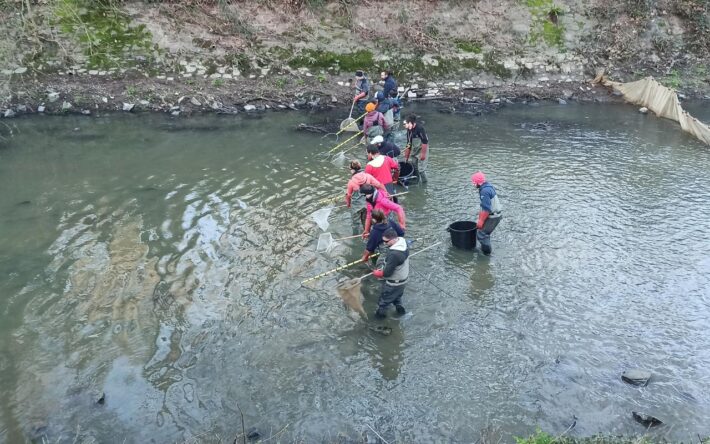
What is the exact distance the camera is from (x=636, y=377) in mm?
8781

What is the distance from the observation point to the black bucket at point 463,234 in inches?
477

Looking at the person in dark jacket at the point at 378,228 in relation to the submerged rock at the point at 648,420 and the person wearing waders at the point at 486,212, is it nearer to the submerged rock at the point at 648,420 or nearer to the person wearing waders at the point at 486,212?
the person wearing waders at the point at 486,212

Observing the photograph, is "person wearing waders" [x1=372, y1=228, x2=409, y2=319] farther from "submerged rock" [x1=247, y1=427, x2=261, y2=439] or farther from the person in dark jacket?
"submerged rock" [x1=247, y1=427, x2=261, y2=439]

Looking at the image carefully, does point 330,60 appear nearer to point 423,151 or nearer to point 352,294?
point 423,151

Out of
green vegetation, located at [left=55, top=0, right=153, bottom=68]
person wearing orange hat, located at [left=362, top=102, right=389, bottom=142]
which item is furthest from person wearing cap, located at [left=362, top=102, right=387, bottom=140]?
green vegetation, located at [left=55, top=0, right=153, bottom=68]

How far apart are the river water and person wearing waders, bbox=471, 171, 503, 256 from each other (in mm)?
466

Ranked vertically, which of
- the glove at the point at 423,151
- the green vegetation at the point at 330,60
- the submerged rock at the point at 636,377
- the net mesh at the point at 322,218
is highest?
the green vegetation at the point at 330,60

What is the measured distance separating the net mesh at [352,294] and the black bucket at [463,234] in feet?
10.0

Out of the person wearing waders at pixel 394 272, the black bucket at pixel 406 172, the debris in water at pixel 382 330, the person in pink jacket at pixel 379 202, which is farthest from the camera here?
the black bucket at pixel 406 172

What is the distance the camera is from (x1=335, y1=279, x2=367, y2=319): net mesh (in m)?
9.79

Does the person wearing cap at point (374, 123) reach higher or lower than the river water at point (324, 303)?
higher

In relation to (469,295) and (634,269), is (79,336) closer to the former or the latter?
(469,295)

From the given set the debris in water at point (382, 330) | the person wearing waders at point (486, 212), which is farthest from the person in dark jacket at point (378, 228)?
the person wearing waders at point (486, 212)

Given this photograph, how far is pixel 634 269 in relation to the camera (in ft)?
38.8
